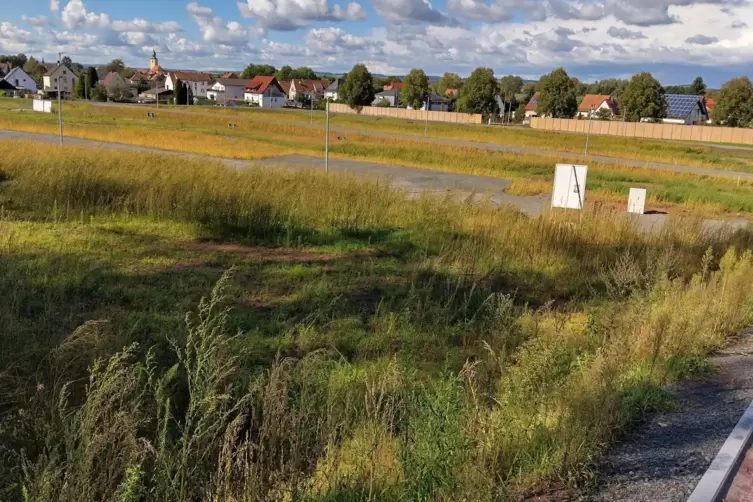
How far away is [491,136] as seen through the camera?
201 feet

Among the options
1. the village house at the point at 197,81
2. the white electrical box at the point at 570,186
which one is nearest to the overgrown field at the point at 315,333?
the white electrical box at the point at 570,186

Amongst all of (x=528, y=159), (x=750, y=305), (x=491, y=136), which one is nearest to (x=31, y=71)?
(x=491, y=136)

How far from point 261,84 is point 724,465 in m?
150

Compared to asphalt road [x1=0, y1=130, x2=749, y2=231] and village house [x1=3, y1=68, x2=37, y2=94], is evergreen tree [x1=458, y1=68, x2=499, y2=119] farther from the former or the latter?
village house [x1=3, y1=68, x2=37, y2=94]

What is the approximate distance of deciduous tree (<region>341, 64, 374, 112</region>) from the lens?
102375mm

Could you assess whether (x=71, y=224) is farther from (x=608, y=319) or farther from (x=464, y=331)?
(x=608, y=319)

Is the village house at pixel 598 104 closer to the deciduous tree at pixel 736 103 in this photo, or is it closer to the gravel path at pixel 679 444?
the deciduous tree at pixel 736 103

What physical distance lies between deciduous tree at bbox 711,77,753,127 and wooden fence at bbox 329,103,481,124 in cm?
3257

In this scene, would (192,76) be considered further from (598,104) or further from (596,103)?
(598,104)

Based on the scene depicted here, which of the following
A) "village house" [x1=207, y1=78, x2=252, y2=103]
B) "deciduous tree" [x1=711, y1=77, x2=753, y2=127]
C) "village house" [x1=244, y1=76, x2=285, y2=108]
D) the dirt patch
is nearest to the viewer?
the dirt patch

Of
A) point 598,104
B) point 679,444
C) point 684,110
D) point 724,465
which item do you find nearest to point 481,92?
point 684,110

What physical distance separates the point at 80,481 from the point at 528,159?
36.9 meters

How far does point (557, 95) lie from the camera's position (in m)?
92.9

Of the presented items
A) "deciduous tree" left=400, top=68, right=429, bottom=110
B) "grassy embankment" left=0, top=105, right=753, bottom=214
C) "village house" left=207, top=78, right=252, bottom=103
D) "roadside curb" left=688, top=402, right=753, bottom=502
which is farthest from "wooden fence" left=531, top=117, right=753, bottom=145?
"village house" left=207, top=78, right=252, bottom=103
